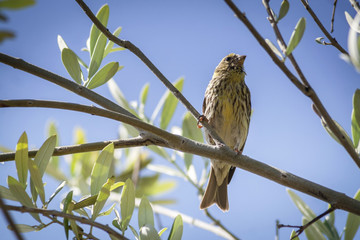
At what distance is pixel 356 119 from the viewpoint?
192 cm

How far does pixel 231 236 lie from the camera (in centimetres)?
226

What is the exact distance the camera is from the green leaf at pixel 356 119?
1.81 metres

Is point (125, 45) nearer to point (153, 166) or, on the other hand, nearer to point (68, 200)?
point (68, 200)

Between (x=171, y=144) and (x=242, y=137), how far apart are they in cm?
253

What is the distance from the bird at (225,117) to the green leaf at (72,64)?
2.27 meters

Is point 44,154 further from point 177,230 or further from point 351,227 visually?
point 351,227

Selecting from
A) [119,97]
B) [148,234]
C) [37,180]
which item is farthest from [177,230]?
[119,97]

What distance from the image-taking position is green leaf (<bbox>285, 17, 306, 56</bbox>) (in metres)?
1.68

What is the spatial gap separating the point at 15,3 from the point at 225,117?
11.8ft

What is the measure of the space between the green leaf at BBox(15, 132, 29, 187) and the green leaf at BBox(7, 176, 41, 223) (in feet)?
0.21

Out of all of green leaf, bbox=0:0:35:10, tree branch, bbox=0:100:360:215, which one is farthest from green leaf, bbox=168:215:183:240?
green leaf, bbox=0:0:35:10

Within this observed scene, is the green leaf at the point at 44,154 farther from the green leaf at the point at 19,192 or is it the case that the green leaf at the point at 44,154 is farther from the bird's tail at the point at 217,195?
the bird's tail at the point at 217,195

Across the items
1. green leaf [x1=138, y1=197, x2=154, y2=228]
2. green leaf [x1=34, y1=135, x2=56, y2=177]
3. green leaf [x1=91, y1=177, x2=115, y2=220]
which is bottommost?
green leaf [x1=138, y1=197, x2=154, y2=228]

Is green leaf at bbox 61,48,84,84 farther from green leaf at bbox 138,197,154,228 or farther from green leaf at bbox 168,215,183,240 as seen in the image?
green leaf at bbox 168,215,183,240
